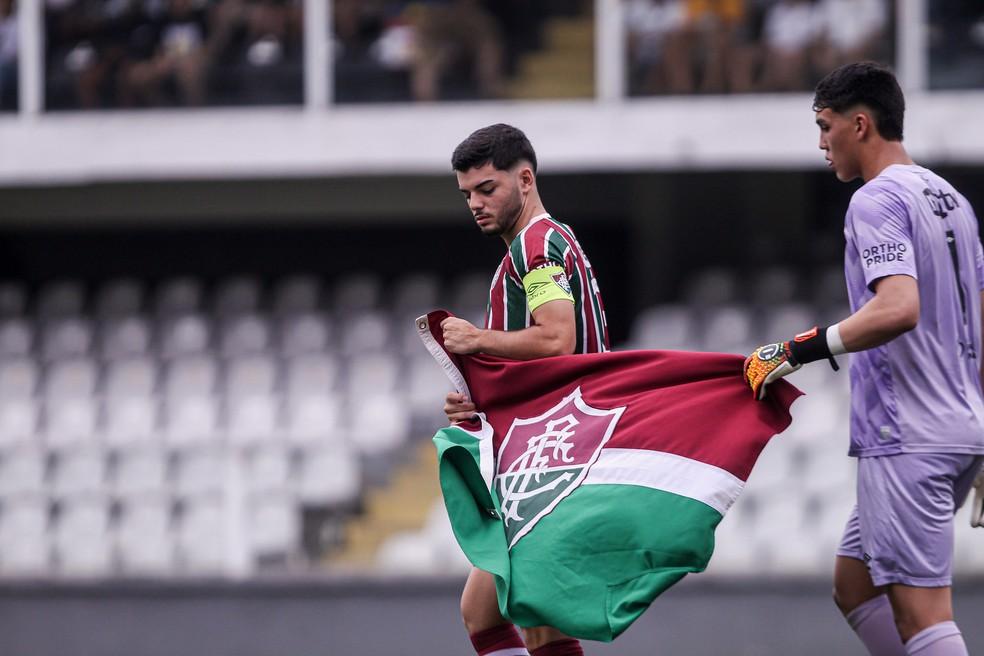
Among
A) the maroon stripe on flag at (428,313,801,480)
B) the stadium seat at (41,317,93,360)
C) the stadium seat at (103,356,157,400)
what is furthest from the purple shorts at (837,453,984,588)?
the stadium seat at (41,317,93,360)

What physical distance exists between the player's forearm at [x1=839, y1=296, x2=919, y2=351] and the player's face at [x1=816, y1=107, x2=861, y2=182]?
0.39 m

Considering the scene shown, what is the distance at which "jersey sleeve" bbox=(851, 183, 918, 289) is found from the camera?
3250mm

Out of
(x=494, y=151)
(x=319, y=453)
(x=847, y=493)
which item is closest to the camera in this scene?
(x=494, y=151)

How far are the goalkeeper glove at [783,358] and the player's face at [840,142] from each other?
0.43 metres

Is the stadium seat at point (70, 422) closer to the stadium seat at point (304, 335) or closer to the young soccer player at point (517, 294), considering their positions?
the stadium seat at point (304, 335)

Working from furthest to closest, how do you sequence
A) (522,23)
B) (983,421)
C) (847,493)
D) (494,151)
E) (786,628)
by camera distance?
(522,23) → (847,493) → (786,628) → (494,151) → (983,421)

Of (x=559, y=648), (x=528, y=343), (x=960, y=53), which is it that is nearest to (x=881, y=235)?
(x=528, y=343)

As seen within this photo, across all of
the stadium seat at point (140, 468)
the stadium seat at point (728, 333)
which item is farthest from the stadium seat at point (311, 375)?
the stadium seat at point (728, 333)

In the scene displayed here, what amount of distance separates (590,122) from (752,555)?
9.72 feet

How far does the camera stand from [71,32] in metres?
9.66

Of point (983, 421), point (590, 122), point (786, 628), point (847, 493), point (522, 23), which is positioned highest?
point (522, 23)

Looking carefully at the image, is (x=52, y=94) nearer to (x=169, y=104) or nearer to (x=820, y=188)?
(x=169, y=104)

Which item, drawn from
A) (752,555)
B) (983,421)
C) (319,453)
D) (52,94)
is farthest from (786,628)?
(52,94)

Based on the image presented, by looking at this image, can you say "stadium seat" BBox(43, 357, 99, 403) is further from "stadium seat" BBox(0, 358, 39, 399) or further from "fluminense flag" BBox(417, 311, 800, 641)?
"fluminense flag" BBox(417, 311, 800, 641)
